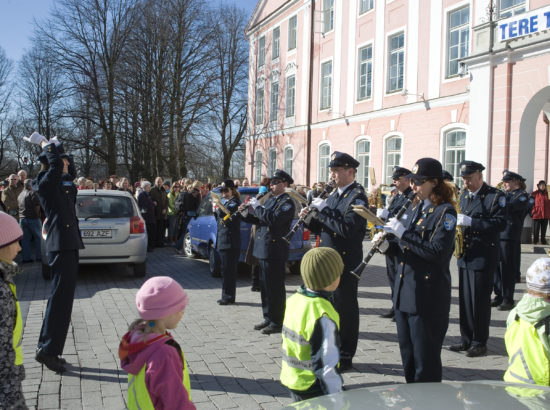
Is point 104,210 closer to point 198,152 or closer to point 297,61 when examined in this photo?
point 297,61

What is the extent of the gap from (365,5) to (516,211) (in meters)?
16.0

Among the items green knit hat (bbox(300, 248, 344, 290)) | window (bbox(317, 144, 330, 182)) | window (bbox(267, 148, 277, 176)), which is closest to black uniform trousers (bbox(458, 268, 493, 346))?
green knit hat (bbox(300, 248, 344, 290))

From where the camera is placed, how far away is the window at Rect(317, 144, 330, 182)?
25.2 meters

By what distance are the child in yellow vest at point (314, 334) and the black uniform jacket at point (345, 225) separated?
1859mm

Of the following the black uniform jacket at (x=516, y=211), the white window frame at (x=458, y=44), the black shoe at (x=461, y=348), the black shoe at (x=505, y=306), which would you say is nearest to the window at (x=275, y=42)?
the white window frame at (x=458, y=44)

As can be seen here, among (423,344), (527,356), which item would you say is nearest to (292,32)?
(423,344)

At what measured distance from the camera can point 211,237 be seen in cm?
980

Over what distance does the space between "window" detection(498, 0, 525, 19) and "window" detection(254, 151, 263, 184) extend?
60.3 feet

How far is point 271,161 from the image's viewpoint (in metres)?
30.8

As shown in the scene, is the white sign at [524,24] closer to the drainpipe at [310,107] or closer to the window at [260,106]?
the drainpipe at [310,107]

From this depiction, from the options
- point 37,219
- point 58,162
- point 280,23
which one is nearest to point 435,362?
point 58,162

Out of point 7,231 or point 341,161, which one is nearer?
point 7,231

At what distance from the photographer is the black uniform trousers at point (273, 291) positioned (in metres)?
6.17

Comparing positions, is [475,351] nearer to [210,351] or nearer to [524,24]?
[210,351]
